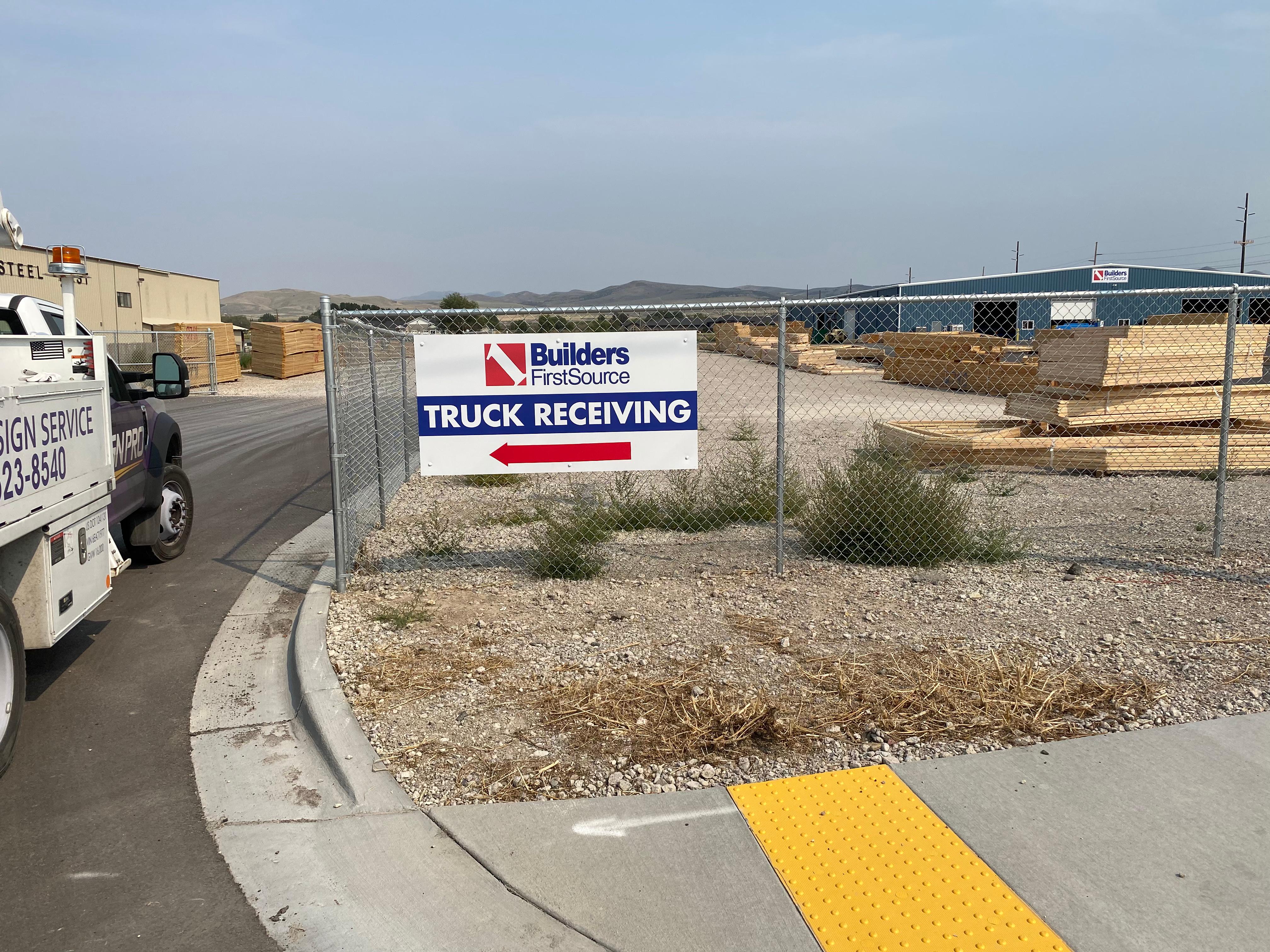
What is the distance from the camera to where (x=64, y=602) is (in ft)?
16.1

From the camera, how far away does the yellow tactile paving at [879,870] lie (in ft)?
10.3

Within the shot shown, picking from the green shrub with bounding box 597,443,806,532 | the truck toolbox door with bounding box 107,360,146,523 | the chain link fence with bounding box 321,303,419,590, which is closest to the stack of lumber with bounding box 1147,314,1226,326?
the green shrub with bounding box 597,443,806,532

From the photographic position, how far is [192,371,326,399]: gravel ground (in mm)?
30062

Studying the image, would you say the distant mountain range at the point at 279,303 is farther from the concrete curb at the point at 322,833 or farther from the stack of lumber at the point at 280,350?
the concrete curb at the point at 322,833

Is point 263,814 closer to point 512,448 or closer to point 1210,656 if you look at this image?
point 512,448

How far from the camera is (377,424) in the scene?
8648mm

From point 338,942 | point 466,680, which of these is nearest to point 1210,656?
point 466,680

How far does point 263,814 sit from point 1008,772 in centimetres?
327

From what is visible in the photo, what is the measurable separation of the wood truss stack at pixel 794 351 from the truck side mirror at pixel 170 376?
19.7 m

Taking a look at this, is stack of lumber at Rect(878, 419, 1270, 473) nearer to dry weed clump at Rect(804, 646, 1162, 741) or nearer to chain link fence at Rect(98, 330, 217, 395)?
dry weed clump at Rect(804, 646, 1162, 741)

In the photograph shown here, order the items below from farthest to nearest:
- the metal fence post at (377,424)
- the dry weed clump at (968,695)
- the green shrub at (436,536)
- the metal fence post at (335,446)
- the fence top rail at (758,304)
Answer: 1. the metal fence post at (377,424)
2. the green shrub at (436,536)
3. the metal fence post at (335,446)
4. the fence top rail at (758,304)
5. the dry weed clump at (968,695)

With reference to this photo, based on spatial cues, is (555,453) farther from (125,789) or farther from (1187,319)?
(1187,319)

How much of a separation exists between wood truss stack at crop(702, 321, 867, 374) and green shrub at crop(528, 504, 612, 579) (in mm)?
18855

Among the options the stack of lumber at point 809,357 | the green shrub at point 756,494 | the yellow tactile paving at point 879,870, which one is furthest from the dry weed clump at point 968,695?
the stack of lumber at point 809,357
